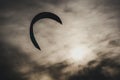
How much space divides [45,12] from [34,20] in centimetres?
199

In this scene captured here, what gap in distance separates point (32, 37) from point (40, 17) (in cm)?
311

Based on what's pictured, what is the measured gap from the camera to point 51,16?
4528 centimetres

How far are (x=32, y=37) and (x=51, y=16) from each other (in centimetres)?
424

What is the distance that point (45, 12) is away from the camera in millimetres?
44219

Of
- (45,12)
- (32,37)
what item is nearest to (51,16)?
(45,12)

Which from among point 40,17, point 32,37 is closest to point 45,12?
point 40,17

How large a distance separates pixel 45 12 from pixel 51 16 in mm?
1419

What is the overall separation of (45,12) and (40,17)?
1.05m

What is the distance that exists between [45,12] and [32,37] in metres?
3.94

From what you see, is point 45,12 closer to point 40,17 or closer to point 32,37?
point 40,17

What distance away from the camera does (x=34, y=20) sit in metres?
43.6

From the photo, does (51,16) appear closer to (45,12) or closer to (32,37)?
(45,12)
